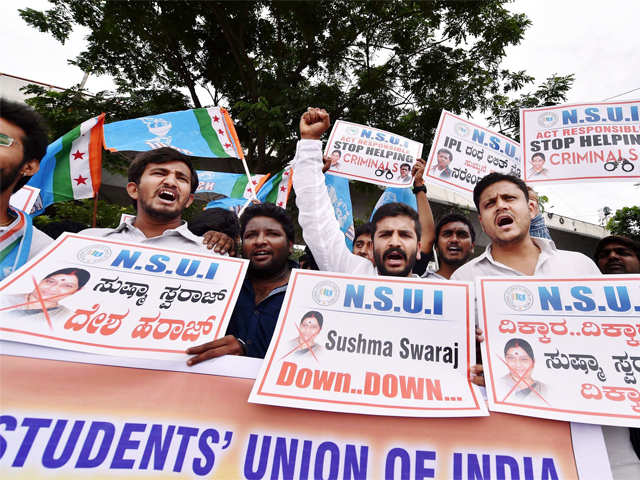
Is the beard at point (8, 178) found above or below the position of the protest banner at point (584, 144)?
below

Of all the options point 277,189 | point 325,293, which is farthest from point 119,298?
point 277,189

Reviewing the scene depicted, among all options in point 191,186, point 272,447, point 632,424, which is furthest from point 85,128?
point 632,424

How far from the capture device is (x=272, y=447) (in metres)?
1.17

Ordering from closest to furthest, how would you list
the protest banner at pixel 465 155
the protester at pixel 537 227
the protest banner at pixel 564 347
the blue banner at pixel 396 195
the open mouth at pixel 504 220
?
the protest banner at pixel 564 347
the open mouth at pixel 504 220
the protester at pixel 537 227
the protest banner at pixel 465 155
the blue banner at pixel 396 195

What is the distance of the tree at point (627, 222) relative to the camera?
37.7ft

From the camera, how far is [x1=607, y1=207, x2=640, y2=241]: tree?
11484 mm

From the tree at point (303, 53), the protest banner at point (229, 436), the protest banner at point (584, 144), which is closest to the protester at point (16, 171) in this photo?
the protest banner at point (229, 436)

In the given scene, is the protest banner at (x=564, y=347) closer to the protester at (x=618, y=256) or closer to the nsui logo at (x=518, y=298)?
the nsui logo at (x=518, y=298)

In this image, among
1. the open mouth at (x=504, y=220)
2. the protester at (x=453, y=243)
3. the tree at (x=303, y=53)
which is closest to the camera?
the open mouth at (x=504, y=220)

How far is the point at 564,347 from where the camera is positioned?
1.32 m

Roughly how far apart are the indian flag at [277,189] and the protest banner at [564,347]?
3507 millimetres

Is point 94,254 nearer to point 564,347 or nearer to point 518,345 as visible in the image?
point 518,345

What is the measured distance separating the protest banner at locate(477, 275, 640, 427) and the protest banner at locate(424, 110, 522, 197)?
80.6 inches

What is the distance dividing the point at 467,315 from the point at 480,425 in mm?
389
